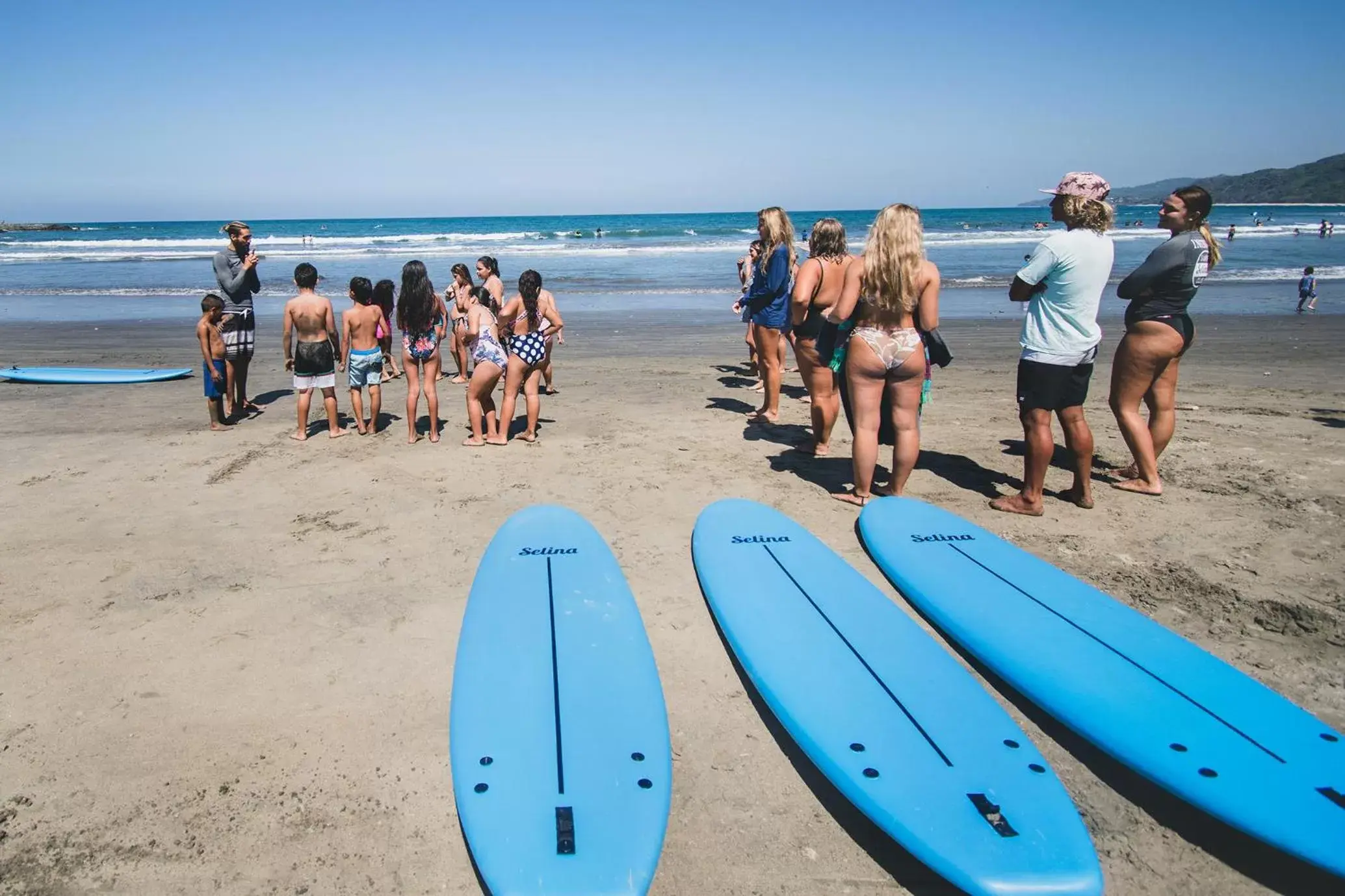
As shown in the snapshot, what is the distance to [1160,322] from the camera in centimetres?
476

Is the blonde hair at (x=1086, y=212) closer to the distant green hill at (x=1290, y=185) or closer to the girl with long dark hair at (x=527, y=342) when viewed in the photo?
the girl with long dark hair at (x=527, y=342)

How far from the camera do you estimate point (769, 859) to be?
90.1 inches

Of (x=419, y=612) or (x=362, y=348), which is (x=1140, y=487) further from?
(x=362, y=348)

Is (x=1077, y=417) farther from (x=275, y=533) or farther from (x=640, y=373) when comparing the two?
(x=640, y=373)

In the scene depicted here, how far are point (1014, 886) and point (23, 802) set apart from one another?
10.1ft

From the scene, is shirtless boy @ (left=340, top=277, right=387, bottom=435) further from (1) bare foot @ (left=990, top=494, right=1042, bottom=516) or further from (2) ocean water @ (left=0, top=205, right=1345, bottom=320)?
(2) ocean water @ (left=0, top=205, right=1345, bottom=320)

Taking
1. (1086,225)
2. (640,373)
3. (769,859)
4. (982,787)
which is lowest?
(769,859)

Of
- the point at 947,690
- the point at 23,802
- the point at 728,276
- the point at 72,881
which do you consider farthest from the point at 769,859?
the point at 728,276

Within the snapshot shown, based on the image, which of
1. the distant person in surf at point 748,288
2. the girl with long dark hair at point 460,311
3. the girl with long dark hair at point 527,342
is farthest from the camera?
the distant person in surf at point 748,288

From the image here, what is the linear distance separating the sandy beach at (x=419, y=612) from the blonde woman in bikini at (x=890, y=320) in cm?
76

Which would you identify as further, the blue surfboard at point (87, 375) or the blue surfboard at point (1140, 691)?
the blue surfboard at point (87, 375)

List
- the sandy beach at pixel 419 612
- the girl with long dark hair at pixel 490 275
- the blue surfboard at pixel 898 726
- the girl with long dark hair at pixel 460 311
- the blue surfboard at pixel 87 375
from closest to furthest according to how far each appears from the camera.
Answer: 1. the blue surfboard at pixel 898 726
2. the sandy beach at pixel 419 612
3. the girl with long dark hair at pixel 460 311
4. the girl with long dark hair at pixel 490 275
5. the blue surfboard at pixel 87 375

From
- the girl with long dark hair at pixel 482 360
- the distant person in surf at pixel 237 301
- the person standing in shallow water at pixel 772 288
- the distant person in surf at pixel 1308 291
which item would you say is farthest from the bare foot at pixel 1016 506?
the distant person in surf at pixel 1308 291

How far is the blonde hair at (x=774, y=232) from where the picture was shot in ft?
19.7
